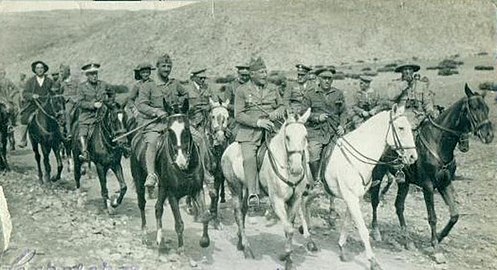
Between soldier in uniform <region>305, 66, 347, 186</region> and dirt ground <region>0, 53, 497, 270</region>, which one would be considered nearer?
dirt ground <region>0, 53, 497, 270</region>

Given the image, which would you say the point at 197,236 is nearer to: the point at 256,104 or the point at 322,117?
the point at 256,104

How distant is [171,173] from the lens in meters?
7.89

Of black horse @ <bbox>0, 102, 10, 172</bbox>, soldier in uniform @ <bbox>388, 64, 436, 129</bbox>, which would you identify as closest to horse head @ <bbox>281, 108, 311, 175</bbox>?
soldier in uniform @ <bbox>388, 64, 436, 129</bbox>

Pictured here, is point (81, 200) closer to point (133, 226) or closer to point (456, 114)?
point (133, 226)

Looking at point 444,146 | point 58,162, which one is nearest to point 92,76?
point 58,162

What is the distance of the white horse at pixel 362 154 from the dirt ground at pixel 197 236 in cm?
95

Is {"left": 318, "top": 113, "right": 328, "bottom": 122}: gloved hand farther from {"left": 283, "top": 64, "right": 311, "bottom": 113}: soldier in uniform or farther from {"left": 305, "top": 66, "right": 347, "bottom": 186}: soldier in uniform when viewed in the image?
{"left": 283, "top": 64, "right": 311, "bottom": 113}: soldier in uniform

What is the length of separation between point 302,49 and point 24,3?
18.7 meters

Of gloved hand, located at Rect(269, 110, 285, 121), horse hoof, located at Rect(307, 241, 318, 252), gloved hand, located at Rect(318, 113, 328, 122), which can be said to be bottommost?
horse hoof, located at Rect(307, 241, 318, 252)

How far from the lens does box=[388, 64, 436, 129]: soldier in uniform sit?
9.33m

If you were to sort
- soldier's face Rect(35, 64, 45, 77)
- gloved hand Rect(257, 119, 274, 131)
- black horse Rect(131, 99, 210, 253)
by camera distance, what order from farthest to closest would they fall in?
soldier's face Rect(35, 64, 45, 77)
gloved hand Rect(257, 119, 274, 131)
black horse Rect(131, 99, 210, 253)

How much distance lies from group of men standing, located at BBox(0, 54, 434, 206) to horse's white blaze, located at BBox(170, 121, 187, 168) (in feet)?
1.24

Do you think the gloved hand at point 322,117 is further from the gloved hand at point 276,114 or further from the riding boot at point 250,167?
the riding boot at point 250,167

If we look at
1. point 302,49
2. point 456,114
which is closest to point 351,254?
point 456,114
